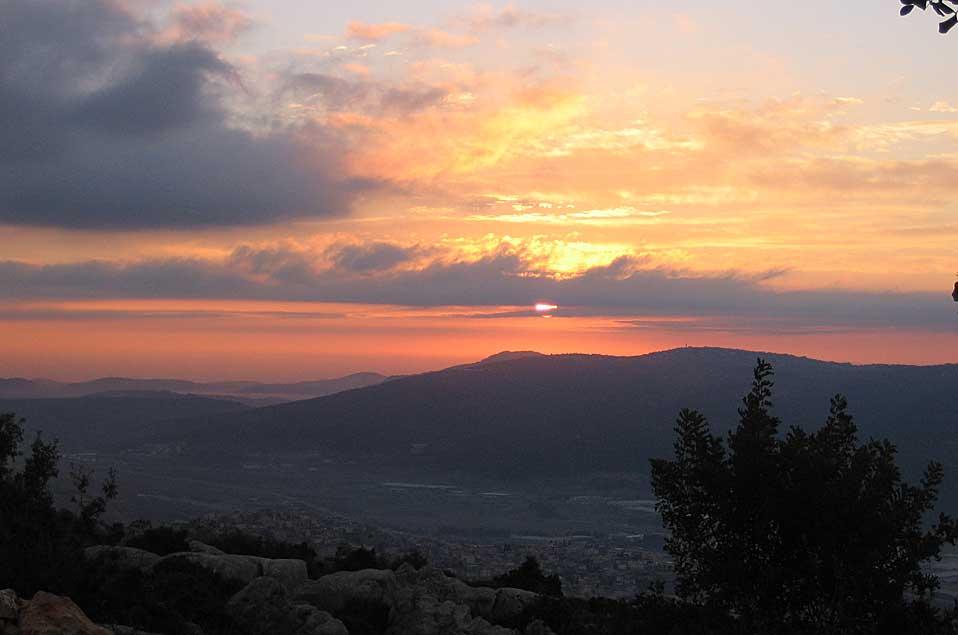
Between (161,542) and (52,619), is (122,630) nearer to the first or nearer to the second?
(52,619)

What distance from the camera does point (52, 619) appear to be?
63.4 feet

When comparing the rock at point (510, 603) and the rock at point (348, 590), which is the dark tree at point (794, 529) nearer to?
the rock at point (348, 590)

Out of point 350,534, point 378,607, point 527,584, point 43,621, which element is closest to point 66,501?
point 350,534

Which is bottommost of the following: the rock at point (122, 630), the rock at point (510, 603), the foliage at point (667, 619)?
the rock at point (510, 603)

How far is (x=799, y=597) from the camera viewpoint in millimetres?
17688

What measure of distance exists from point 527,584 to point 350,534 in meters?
68.8

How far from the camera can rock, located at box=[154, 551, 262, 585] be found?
1384 inches

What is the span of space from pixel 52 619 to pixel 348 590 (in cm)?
1601

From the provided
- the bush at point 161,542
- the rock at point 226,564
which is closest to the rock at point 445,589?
the rock at point 226,564

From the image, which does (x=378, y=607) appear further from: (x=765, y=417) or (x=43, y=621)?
(x=765, y=417)

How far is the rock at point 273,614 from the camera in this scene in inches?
1112

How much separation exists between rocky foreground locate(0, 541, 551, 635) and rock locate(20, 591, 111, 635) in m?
0.10

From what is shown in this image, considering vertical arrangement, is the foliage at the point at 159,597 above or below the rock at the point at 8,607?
below

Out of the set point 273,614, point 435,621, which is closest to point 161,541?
point 273,614
